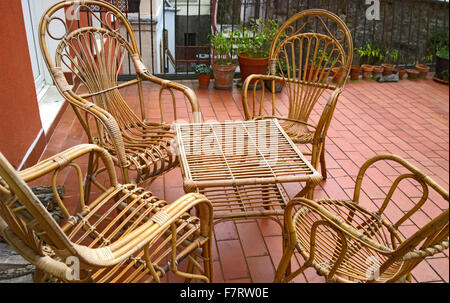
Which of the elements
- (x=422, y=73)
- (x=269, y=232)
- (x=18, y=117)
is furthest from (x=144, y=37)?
(x=269, y=232)

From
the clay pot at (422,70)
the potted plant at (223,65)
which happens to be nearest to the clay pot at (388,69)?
the clay pot at (422,70)

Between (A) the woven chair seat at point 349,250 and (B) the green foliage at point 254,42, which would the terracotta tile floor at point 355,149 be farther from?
(B) the green foliage at point 254,42

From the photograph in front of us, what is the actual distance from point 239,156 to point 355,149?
1.56 metres

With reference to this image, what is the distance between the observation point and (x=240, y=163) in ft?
5.76

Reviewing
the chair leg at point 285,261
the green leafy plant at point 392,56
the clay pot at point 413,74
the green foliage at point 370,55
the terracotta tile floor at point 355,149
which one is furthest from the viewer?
the green leafy plant at point 392,56

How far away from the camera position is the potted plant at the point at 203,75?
4.23 metres

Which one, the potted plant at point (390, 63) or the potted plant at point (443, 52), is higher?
the potted plant at point (443, 52)

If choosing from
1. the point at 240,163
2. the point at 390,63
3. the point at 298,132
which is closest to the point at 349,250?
the point at 240,163

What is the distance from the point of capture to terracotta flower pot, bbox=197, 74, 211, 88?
4227 millimetres

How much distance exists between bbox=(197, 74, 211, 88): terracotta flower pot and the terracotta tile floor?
0.36 ft

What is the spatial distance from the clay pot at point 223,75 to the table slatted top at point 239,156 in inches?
81.7

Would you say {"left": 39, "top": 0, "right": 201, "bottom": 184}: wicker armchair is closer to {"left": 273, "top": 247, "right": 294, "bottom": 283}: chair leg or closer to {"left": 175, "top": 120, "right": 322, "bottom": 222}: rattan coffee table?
{"left": 175, "top": 120, "right": 322, "bottom": 222}: rattan coffee table
